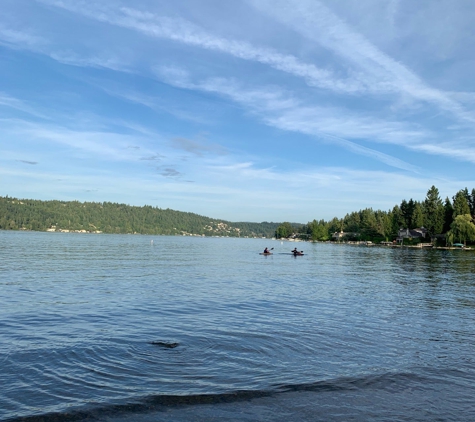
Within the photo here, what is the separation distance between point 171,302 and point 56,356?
12367 mm

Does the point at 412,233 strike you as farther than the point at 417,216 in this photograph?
No

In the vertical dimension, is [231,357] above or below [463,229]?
below

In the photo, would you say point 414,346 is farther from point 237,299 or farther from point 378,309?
point 237,299

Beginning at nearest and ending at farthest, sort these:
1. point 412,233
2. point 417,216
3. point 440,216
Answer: point 440,216, point 412,233, point 417,216

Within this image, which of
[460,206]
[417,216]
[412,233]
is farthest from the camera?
[417,216]

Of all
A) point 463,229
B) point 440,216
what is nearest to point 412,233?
point 440,216

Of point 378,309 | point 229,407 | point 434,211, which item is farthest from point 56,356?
point 434,211

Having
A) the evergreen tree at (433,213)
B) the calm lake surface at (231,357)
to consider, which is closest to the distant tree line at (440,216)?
the evergreen tree at (433,213)

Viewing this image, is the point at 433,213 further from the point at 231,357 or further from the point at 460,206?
the point at 231,357

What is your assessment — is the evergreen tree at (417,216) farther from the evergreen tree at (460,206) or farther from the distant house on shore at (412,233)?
the evergreen tree at (460,206)

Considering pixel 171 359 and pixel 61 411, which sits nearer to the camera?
pixel 61 411

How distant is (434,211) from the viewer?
16350 centimetres

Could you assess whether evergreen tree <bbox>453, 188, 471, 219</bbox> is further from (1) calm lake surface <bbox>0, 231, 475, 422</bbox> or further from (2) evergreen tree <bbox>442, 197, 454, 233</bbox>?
(1) calm lake surface <bbox>0, 231, 475, 422</bbox>

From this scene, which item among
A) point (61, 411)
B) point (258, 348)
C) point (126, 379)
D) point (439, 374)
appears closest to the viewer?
point (61, 411)
